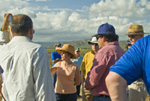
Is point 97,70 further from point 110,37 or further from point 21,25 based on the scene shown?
point 21,25

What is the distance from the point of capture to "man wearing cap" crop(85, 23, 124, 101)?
2452mm

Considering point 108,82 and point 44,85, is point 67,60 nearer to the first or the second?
point 44,85

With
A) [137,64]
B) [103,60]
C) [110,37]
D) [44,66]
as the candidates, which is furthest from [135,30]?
[137,64]

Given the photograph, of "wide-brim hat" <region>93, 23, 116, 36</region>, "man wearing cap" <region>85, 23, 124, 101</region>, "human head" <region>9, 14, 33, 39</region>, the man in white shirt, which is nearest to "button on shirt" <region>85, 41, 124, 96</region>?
"man wearing cap" <region>85, 23, 124, 101</region>

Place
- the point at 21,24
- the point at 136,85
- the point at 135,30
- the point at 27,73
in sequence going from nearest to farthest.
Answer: the point at 27,73, the point at 21,24, the point at 136,85, the point at 135,30

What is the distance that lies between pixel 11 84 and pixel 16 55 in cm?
34

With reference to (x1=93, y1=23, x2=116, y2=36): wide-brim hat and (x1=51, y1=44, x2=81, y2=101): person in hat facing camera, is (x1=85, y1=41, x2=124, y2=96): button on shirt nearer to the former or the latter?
(x1=93, y1=23, x2=116, y2=36): wide-brim hat

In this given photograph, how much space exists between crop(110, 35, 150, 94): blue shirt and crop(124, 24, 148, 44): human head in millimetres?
3025

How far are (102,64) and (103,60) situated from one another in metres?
0.06

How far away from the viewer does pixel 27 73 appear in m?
1.79

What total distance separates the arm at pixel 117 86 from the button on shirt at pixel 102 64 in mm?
1227

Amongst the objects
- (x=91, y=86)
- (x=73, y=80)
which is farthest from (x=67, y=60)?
(x=91, y=86)

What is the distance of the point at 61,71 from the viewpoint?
13.5 ft

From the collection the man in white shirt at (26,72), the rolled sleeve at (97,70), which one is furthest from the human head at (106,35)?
the man in white shirt at (26,72)
